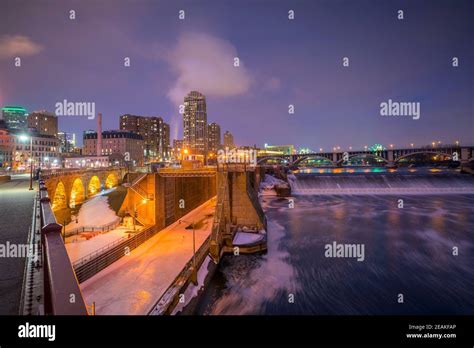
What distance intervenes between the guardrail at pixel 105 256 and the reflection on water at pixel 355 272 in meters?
7.86

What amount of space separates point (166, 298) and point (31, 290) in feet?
32.9

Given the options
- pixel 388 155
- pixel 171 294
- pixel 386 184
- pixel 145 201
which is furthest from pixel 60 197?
pixel 388 155

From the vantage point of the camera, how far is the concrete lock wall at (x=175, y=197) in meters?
29.5

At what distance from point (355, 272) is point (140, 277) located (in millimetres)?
16191

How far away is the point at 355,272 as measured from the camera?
2148 centimetres

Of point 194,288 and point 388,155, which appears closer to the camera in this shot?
point 194,288

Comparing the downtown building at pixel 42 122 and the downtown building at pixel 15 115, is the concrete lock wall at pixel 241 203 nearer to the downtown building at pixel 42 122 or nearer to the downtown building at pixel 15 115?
the downtown building at pixel 42 122

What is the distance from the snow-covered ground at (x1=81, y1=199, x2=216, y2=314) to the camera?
1499cm

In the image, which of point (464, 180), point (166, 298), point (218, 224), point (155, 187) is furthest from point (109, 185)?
point (464, 180)

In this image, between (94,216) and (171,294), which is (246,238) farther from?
(94,216)

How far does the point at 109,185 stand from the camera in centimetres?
7100

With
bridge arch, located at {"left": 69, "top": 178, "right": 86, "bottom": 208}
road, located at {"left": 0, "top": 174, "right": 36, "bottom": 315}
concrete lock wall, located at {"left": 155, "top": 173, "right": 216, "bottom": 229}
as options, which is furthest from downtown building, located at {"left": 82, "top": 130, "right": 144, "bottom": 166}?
road, located at {"left": 0, "top": 174, "right": 36, "bottom": 315}

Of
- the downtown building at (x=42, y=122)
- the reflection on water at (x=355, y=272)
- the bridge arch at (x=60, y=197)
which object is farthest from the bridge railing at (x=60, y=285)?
the downtown building at (x=42, y=122)

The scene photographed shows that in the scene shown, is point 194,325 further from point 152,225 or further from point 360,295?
point 152,225
